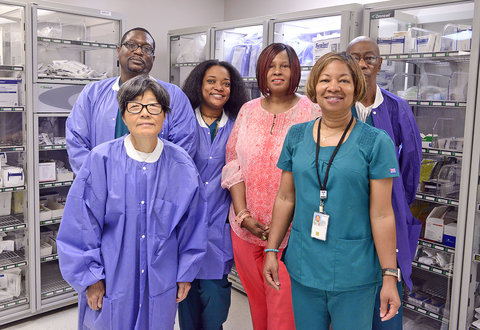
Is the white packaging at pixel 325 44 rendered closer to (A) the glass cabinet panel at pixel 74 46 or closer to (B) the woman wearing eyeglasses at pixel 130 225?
(A) the glass cabinet panel at pixel 74 46

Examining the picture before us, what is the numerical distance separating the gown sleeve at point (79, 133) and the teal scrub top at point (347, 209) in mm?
1519

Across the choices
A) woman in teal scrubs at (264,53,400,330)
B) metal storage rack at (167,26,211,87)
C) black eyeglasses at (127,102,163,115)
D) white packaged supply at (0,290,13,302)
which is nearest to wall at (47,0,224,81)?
metal storage rack at (167,26,211,87)

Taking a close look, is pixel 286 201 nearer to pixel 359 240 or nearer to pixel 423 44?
pixel 359 240

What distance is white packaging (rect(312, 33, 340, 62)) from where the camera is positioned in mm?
3811

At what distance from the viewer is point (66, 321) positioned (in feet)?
13.0

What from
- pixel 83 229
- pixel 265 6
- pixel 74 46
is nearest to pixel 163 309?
pixel 83 229

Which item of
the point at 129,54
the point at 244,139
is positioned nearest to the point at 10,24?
the point at 129,54

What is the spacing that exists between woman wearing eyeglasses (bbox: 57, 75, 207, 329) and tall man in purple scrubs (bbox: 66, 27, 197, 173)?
0.59 metres

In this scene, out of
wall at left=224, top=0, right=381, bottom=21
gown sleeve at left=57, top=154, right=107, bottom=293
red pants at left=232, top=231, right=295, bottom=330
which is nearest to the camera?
gown sleeve at left=57, top=154, right=107, bottom=293

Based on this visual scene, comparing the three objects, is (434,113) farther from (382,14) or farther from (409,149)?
(409,149)

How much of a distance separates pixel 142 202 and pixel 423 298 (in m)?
2.50

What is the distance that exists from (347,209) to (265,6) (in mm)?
4634

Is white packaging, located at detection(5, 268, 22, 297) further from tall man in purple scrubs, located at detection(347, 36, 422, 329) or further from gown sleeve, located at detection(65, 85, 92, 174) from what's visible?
tall man in purple scrubs, located at detection(347, 36, 422, 329)

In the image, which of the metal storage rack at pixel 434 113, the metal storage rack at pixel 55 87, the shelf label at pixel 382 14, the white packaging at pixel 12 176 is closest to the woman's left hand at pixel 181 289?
the metal storage rack at pixel 434 113
